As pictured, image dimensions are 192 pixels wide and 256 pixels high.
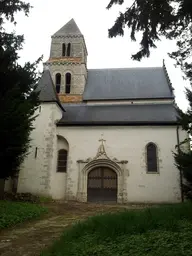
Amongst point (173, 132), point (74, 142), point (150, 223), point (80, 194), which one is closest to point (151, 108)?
point (173, 132)

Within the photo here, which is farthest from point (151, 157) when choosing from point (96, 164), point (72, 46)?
point (72, 46)

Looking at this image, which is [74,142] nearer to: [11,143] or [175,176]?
[175,176]

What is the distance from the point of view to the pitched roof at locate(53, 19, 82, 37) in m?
27.0

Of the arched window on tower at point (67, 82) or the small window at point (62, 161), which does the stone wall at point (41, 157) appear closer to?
the small window at point (62, 161)

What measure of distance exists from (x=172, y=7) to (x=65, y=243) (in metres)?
5.73

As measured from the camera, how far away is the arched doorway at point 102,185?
1712 cm

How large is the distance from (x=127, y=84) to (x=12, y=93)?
16.8 m

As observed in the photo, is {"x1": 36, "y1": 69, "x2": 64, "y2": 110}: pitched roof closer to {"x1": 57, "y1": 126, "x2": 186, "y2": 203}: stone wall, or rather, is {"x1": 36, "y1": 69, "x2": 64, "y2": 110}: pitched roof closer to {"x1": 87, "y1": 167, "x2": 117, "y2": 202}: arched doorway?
{"x1": 57, "y1": 126, "x2": 186, "y2": 203}: stone wall

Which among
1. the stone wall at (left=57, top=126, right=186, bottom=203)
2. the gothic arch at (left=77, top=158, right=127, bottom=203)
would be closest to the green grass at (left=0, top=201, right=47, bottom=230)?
the gothic arch at (left=77, top=158, right=127, bottom=203)

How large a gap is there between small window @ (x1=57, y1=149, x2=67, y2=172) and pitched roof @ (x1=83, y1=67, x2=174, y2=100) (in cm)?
657

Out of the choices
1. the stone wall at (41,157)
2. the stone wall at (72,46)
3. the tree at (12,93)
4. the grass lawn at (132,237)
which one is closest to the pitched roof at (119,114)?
the stone wall at (41,157)

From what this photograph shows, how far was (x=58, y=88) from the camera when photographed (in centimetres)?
2525

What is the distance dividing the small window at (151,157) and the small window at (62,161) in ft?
18.3

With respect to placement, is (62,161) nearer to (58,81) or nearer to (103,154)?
(103,154)
